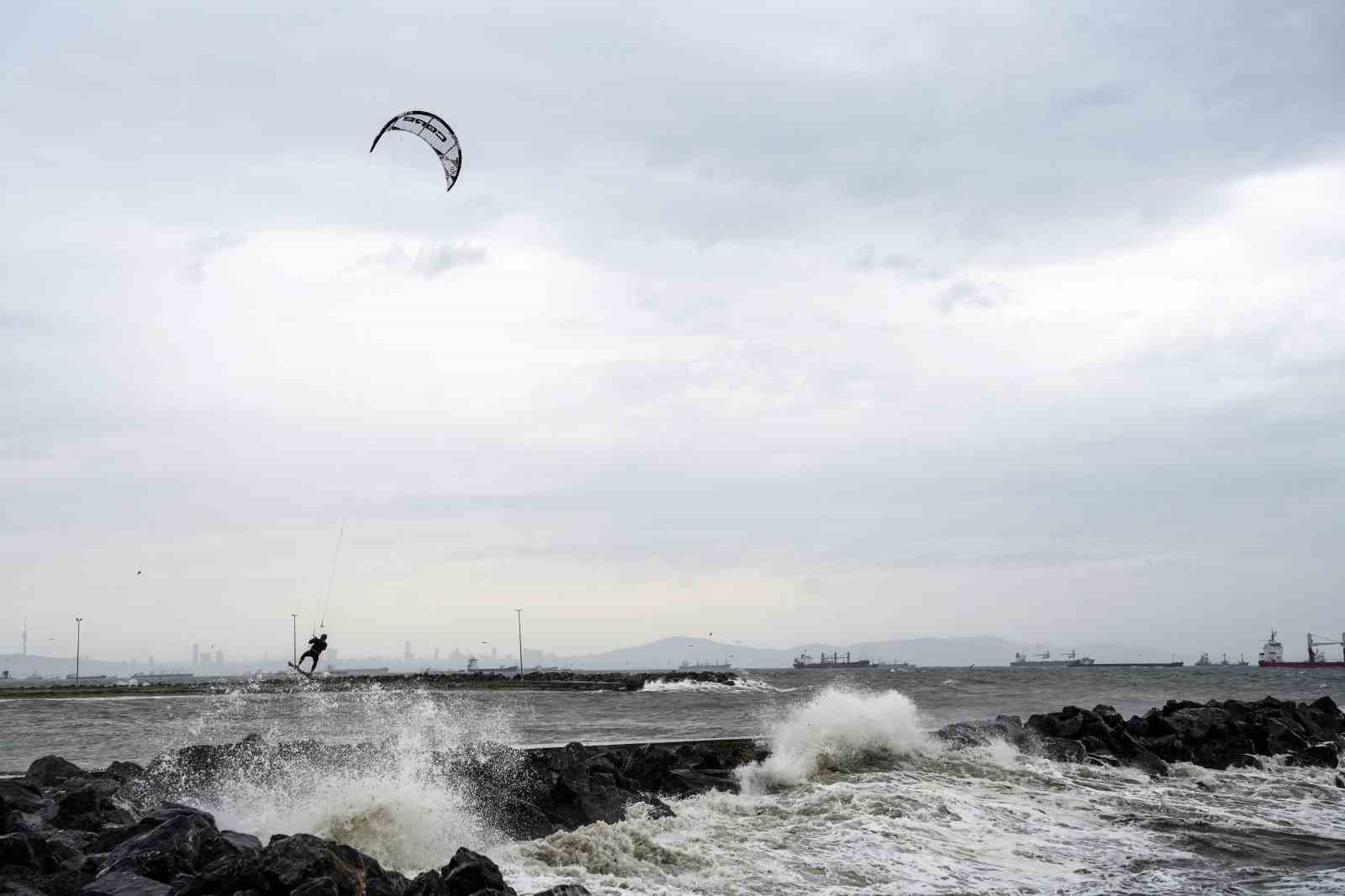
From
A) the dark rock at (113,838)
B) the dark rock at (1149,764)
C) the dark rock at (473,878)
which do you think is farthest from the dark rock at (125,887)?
the dark rock at (1149,764)

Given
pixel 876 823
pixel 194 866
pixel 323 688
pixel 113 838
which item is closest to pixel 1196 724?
pixel 876 823

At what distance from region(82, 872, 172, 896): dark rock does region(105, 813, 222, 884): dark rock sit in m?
0.30

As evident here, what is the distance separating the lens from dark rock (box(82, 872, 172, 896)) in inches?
335

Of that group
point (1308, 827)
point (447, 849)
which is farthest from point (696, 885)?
point (1308, 827)

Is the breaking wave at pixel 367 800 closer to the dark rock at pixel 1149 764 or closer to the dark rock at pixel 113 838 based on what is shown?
the dark rock at pixel 113 838

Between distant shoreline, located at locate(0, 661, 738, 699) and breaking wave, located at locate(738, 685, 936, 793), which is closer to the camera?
breaking wave, located at locate(738, 685, 936, 793)

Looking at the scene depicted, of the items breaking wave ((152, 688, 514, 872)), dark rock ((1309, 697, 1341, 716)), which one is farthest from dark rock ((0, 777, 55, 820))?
dark rock ((1309, 697, 1341, 716))

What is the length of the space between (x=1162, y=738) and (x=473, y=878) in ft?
58.8

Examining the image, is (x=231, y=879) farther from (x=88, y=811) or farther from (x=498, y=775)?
(x=498, y=775)

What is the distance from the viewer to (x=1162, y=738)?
22016 millimetres

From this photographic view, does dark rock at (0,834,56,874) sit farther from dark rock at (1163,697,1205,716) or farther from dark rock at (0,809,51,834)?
dark rock at (1163,697,1205,716)

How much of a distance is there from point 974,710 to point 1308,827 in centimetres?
2253

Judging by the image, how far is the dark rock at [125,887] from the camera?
8.50 meters

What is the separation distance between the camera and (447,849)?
11938 millimetres
